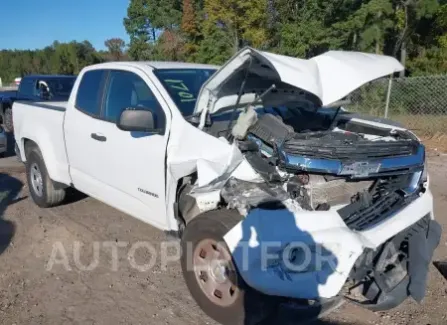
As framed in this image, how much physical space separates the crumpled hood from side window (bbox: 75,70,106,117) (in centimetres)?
151

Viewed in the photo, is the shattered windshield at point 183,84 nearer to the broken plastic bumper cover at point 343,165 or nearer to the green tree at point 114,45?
the broken plastic bumper cover at point 343,165

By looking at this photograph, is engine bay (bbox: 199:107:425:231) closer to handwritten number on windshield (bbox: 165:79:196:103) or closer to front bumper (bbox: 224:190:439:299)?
front bumper (bbox: 224:190:439:299)

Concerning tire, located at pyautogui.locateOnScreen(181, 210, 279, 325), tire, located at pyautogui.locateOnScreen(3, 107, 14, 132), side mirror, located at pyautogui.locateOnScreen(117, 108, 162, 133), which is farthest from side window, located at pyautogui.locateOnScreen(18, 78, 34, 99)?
tire, located at pyautogui.locateOnScreen(181, 210, 279, 325)

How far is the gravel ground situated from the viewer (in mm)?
3547

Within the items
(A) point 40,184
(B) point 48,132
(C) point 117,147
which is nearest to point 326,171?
(C) point 117,147

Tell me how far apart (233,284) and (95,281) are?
155cm

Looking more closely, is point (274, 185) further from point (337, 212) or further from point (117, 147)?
point (117, 147)

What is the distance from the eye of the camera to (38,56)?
63656 mm

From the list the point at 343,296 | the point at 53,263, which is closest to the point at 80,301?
the point at 53,263

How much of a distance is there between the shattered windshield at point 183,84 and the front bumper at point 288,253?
4.76 feet

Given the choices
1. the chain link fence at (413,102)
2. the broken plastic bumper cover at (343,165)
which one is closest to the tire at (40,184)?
the broken plastic bumper cover at (343,165)

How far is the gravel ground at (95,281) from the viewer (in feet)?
11.6

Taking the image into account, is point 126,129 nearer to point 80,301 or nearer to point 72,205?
point 80,301

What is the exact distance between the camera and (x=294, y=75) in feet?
10.8
